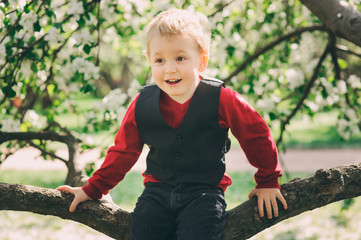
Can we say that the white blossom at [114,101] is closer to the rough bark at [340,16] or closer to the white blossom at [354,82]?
the rough bark at [340,16]

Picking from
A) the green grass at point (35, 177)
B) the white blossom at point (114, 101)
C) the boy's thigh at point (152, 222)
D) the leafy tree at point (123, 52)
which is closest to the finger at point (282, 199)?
the leafy tree at point (123, 52)

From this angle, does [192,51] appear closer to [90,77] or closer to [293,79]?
[90,77]

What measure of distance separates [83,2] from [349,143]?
9038 millimetres

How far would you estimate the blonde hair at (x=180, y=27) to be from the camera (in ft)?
6.73

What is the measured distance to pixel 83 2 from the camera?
129 inches

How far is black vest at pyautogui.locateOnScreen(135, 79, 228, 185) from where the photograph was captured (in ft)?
7.03

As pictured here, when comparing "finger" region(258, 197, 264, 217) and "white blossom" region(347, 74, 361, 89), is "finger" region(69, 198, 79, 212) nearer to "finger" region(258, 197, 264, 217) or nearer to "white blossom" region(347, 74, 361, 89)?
"finger" region(258, 197, 264, 217)

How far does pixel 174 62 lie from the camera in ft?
6.78

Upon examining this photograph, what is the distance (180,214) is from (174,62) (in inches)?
27.2

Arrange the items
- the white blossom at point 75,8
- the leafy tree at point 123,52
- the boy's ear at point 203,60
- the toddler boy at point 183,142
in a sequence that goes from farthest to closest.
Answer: the white blossom at point 75,8 < the leafy tree at point 123,52 < the boy's ear at point 203,60 < the toddler boy at point 183,142

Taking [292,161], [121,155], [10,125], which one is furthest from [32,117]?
[292,161]

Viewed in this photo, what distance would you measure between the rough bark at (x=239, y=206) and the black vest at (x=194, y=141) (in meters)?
0.24

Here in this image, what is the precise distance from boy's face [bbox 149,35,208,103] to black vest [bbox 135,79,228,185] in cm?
10

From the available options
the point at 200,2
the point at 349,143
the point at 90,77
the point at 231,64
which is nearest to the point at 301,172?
the point at 349,143
